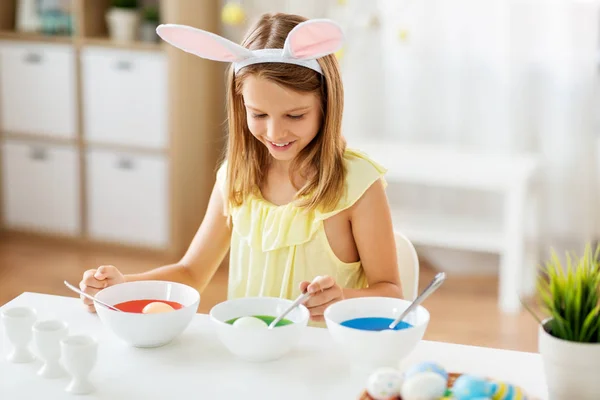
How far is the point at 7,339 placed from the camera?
1417 mm

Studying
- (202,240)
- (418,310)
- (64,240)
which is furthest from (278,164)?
(64,240)

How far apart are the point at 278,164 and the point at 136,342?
55cm

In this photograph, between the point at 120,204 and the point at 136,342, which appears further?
the point at 120,204

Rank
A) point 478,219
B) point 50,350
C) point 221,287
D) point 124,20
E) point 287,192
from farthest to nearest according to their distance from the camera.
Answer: point 124,20
point 478,219
point 221,287
point 287,192
point 50,350

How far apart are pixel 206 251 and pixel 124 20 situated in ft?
7.31

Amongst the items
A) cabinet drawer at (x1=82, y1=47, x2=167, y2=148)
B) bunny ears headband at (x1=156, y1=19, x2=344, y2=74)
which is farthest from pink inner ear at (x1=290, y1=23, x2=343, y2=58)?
cabinet drawer at (x1=82, y1=47, x2=167, y2=148)

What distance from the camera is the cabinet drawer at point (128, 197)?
3.88 meters

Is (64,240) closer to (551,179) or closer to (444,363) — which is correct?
(551,179)

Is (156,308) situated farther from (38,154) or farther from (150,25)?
(38,154)

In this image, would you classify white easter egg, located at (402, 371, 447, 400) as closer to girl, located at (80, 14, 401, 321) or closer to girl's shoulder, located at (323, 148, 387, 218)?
girl, located at (80, 14, 401, 321)

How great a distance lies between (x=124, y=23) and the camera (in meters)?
3.81

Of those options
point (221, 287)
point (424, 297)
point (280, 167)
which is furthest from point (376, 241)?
point (221, 287)

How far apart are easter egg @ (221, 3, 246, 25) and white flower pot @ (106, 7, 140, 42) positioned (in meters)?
0.41

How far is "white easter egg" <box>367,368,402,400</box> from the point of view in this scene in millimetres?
1099
